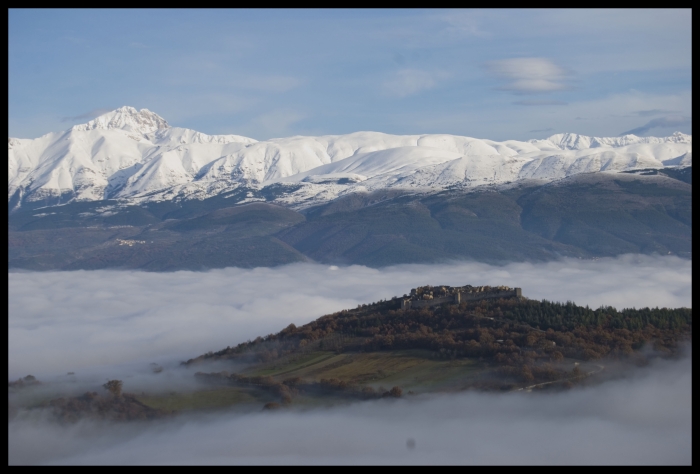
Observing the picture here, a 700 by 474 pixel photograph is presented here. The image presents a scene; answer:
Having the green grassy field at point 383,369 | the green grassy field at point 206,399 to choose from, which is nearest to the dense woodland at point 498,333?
the green grassy field at point 383,369

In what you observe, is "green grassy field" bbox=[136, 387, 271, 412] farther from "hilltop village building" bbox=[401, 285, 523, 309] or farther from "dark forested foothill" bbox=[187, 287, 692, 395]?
"hilltop village building" bbox=[401, 285, 523, 309]

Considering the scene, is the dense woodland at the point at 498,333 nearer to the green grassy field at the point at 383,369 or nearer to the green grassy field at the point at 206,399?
the green grassy field at the point at 383,369

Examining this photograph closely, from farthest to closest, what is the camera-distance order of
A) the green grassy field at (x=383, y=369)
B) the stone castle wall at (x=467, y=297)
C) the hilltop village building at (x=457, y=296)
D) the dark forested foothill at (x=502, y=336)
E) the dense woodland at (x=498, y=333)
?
the hilltop village building at (x=457, y=296) < the stone castle wall at (x=467, y=297) < the dense woodland at (x=498, y=333) < the dark forested foothill at (x=502, y=336) < the green grassy field at (x=383, y=369)

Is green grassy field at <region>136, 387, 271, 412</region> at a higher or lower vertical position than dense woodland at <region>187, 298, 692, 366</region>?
lower

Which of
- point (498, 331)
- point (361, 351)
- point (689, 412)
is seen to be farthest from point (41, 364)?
point (689, 412)

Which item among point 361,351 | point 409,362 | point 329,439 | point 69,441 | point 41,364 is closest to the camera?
point 329,439

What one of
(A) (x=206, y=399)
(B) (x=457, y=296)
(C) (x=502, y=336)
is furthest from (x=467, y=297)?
(A) (x=206, y=399)

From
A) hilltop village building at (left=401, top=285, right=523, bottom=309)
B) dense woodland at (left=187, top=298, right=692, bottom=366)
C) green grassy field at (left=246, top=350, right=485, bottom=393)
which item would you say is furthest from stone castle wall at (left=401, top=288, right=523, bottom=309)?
green grassy field at (left=246, top=350, right=485, bottom=393)
